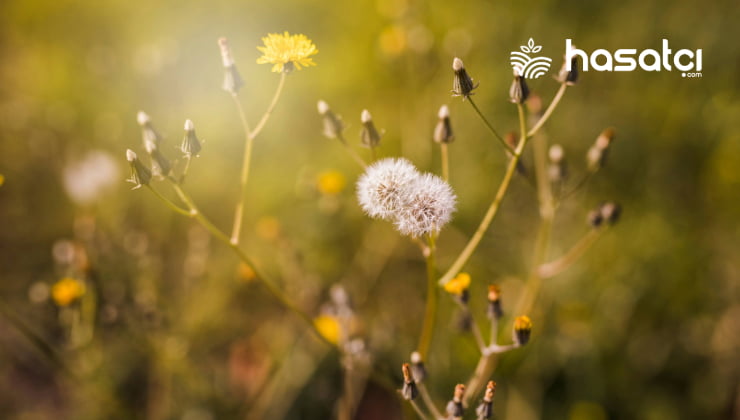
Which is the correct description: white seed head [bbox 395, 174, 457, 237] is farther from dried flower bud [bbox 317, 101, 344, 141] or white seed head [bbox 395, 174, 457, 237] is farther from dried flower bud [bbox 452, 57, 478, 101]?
dried flower bud [bbox 317, 101, 344, 141]

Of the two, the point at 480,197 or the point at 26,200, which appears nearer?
the point at 480,197

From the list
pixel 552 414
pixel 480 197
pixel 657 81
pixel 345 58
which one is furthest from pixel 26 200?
pixel 657 81

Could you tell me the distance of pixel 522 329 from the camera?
5.38 ft

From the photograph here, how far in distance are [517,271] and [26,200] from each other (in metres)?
3.28

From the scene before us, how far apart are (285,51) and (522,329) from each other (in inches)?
42.2

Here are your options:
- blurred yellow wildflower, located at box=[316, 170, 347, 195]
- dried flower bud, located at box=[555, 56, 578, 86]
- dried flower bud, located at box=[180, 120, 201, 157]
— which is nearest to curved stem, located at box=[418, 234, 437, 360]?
dried flower bud, located at box=[555, 56, 578, 86]

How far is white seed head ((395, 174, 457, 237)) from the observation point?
139 cm

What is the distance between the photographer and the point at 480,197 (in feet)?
11.1

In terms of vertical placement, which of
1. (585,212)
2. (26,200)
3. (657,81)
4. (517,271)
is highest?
(657,81)

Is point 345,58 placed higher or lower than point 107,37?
higher

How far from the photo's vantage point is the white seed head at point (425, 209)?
1394 mm

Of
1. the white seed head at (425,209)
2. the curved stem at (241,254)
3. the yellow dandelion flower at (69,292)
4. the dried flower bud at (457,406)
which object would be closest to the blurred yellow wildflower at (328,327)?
the curved stem at (241,254)

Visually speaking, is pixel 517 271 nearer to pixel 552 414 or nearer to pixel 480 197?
pixel 480 197

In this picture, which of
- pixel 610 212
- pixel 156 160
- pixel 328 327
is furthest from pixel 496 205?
pixel 328 327
